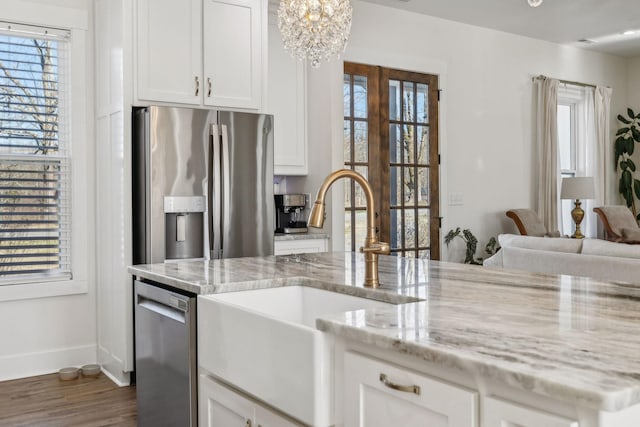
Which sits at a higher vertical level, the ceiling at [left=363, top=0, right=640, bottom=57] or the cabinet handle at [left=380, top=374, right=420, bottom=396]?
the ceiling at [left=363, top=0, right=640, bottom=57]

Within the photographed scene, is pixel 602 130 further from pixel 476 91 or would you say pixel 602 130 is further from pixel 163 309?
pixel 163 309

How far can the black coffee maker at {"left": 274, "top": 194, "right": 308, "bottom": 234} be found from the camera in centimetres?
482

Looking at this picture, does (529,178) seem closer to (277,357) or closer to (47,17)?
(47,17)

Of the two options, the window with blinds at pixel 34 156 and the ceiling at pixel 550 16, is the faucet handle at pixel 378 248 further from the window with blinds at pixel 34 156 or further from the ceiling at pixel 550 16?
the ceiling at pixel 550 16

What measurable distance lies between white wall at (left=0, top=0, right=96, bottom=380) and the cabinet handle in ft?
11.2

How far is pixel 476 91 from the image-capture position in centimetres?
651

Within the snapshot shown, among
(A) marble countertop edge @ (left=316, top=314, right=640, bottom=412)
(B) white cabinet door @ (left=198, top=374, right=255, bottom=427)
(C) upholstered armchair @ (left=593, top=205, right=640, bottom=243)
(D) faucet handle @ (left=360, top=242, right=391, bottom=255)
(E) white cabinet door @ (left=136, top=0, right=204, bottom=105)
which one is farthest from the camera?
(C) upholstered armchair @ (left=593, top=205, right=640, bottom=243)

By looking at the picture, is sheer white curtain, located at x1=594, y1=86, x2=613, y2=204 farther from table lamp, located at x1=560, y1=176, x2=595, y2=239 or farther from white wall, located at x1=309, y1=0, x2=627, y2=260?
table lamp, located at x1=560, y1=176, x2=595, y2=239

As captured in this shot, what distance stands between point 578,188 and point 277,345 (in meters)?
5.95

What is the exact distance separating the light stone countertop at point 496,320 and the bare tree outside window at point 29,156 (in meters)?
2.01

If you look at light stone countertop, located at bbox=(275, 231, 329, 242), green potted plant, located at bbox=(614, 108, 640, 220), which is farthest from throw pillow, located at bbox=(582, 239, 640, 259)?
green potted plant, located at bbox=(614, 108, 640, 220)

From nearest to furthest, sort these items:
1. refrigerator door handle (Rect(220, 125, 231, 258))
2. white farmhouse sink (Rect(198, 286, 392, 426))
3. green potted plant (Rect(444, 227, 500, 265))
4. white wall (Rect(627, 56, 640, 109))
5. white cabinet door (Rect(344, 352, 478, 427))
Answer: white cabinet door (Rect(344, 352, 478, 427))
white farmhouse sink (Rect(198, 286, 392, 426))
refrigerator door handle (Rect(220, 125, 231, 258))
green potted plant (Rect(444, 227, 500, 265))
white wall (Rect(627, 56, 640, 109))

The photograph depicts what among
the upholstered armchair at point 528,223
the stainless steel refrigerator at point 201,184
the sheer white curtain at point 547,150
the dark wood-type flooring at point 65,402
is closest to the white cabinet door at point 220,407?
the dark wood-type flooring at point 65,402

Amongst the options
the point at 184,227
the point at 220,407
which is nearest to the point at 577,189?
the point at 184,227
